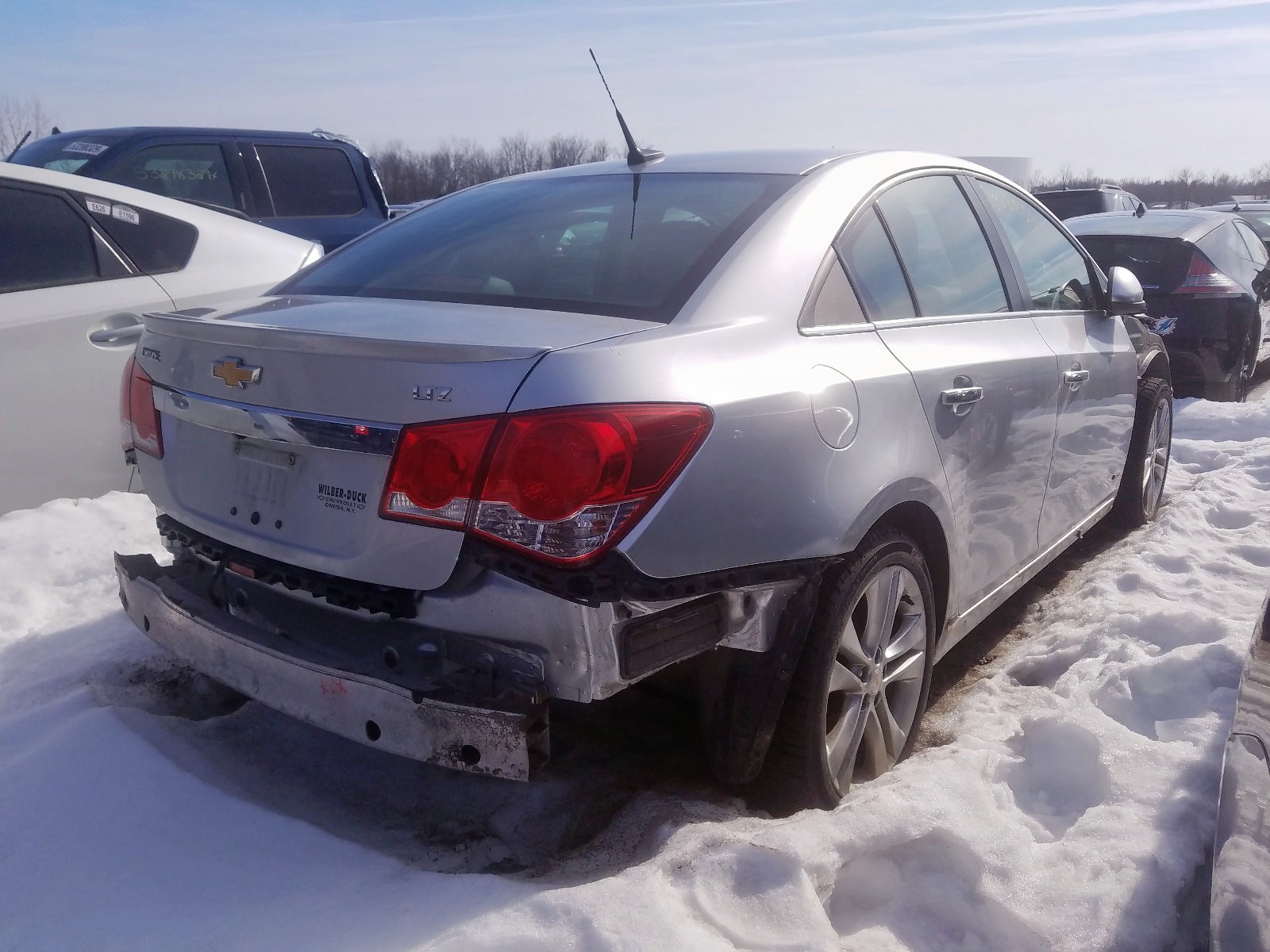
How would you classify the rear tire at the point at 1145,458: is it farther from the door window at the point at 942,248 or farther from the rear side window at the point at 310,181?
the rear side window at the point at 310,181

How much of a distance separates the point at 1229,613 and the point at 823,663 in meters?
2.04

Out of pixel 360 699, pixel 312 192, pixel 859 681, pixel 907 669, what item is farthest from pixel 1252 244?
pixel 360 699

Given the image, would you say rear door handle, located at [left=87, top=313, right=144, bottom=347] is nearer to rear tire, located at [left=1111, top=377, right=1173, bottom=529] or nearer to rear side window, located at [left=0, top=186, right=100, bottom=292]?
rear side window, located at [left=0, top=186, right=100, bottom=292]

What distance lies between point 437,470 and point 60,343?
99.5 inches

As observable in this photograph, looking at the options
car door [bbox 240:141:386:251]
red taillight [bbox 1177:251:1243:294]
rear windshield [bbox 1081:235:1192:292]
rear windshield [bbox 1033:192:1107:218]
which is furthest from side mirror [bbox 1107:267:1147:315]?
rear windshield [bbox 1033:192:1107:218]

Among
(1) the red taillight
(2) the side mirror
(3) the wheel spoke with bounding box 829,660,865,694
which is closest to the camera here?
(3) the wheel spoke with bounding box 829,660,865,694

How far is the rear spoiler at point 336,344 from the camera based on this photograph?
203 centimetres

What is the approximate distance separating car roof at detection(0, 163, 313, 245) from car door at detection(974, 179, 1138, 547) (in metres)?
3.14

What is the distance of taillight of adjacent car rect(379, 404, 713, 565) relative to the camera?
76.7 inches

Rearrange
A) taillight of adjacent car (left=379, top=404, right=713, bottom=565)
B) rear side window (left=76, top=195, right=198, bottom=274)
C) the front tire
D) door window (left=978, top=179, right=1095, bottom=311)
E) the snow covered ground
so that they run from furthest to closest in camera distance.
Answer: rear side window (left=76, top=195, right=198, bottom=274) → door window (left=978, top=179, right=1095, bottom=311) → the front tire → the snow covered ground → taillight of adjacent car (left=379, top=404, right=713, bottom=565)

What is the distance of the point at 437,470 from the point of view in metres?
2.01

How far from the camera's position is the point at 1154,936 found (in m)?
2.17

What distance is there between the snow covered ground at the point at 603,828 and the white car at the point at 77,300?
64 centimetres

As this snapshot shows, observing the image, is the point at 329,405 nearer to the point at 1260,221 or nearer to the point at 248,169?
the point at 248,169
